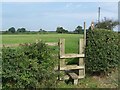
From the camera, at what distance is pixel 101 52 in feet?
26.2

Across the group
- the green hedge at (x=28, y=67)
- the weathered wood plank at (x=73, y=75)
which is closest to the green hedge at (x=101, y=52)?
the weathered wood plank at (x=73, y=75)

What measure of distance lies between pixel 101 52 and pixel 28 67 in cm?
260

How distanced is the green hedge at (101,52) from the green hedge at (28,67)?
60.9 inches

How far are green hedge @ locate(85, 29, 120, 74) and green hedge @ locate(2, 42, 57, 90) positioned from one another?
1546mm

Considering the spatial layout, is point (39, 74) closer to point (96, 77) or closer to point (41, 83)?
point (41, 83)

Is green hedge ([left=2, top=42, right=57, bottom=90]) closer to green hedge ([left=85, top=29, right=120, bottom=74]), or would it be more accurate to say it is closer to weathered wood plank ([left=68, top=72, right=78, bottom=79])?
weathered wood plank ([left=68, top=72, right=78, bottom=79])

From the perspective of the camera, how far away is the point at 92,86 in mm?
7441

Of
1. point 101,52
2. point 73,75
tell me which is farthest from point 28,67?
point 101,52

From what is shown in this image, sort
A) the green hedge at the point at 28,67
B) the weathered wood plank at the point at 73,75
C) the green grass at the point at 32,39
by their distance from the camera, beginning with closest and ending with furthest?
the green hedge at the point at 28,67 < the weathered wood plank at the point at 73,75 < the green grass at the point at 32,39

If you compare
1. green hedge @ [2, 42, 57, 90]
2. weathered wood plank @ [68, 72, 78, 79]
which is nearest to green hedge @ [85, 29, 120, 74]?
weathered wood plank @ [68, 72, 78, 79]

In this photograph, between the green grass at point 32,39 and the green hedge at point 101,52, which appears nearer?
the green hedge at point 101,52

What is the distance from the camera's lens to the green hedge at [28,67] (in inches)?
250

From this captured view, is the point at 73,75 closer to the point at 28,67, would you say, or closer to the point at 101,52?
the point at 101,52

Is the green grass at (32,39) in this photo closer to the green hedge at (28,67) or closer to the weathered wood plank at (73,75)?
the green hedge at (28,67)
